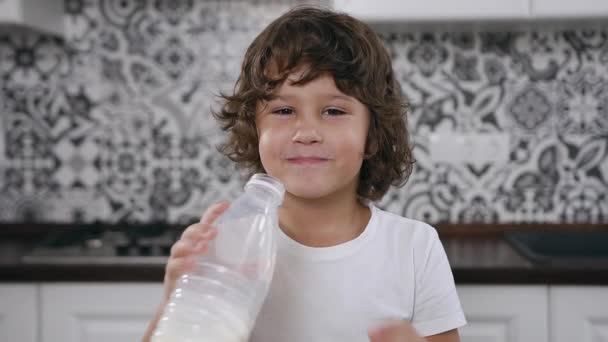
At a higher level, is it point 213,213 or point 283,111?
point 283,111

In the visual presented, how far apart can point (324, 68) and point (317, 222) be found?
224mm

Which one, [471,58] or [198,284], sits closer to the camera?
[198,284]

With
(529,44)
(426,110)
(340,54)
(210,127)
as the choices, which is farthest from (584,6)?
(210,127)

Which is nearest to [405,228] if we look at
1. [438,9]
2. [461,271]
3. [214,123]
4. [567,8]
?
[461,271]

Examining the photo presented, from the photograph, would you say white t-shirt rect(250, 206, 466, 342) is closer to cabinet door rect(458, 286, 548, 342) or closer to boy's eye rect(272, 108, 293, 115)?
boy's eye rect(272, 108, 293, 115)

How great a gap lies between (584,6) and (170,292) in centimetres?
→ 118

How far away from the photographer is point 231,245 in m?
0.76

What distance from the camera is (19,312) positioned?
4.47 ft

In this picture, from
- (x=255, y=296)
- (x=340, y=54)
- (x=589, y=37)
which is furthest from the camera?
(x=589, y=37)

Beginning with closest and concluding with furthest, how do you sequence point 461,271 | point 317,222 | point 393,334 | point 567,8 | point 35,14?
1. point 393,334
2. point 317,222
3. point 461,271
4. point 567,8
5. point 35,14

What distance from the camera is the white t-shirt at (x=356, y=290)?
2.71 ft

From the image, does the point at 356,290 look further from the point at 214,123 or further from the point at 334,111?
the point at 214,123

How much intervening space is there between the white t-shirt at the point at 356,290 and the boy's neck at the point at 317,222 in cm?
2

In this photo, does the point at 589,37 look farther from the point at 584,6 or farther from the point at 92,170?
the point at 92,170
